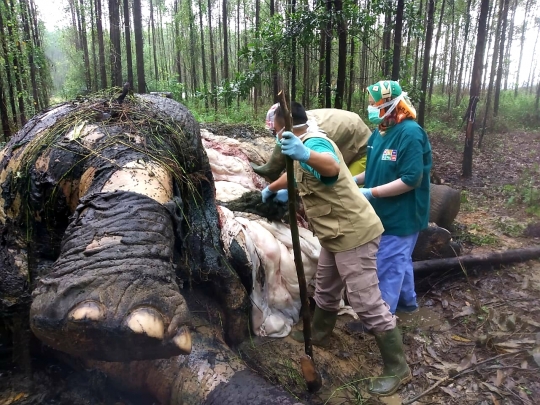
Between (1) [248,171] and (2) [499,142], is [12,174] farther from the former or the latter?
(2) [499,142]

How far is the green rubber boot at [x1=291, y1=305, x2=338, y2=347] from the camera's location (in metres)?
3.38

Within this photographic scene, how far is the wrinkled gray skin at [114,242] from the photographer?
147cm

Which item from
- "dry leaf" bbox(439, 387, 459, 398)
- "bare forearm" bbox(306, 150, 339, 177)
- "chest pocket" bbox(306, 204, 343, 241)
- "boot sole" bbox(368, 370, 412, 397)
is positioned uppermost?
"bare forearm" bbox(306, 150, 339, 177)

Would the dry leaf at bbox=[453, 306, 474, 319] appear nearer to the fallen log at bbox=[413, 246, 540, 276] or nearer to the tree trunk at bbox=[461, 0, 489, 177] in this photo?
the fallen log at bbox=[413, 246, 540, 276]

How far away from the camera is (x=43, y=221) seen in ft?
8.73

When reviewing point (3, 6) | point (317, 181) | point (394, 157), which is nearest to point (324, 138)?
point (317, 181)

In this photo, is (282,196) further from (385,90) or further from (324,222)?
(385,90)

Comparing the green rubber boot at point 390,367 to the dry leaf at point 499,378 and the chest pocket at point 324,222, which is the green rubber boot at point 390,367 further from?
the chest pocket at point 324,222

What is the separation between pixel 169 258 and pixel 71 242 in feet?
1.30

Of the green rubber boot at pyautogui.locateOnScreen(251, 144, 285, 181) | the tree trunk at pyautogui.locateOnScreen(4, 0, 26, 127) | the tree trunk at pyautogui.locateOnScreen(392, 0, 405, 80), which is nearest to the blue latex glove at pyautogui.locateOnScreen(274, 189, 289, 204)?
the green rubber boot at pyautogui.locateOnScreen(251, 144, 285, 181)

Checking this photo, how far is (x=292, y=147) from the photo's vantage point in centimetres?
244

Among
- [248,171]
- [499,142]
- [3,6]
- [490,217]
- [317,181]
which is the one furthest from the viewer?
[499,142]

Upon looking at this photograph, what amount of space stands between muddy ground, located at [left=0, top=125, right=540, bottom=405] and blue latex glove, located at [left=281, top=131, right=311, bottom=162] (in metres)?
1.43

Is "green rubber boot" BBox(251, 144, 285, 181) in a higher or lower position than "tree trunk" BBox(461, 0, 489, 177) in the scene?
lower
